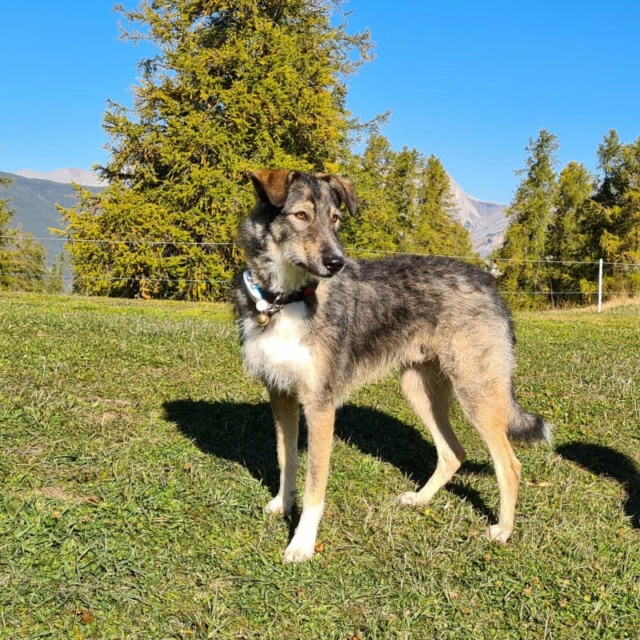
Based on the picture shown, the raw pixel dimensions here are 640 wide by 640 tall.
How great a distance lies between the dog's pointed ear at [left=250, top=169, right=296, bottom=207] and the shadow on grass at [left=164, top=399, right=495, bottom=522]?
2.19 m

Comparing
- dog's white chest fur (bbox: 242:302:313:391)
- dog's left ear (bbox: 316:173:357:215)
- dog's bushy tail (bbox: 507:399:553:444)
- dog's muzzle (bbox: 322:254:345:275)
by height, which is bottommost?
dog's bushy tail (bbox: 507:399:553:444)

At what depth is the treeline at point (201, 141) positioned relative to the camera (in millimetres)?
25125

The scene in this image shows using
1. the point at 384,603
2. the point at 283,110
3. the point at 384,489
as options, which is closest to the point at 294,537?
the point at 384,603

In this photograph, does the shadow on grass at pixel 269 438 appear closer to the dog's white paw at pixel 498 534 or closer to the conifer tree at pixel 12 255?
the dog's white paw at pixel 498 534

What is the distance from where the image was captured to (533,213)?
42.2 m

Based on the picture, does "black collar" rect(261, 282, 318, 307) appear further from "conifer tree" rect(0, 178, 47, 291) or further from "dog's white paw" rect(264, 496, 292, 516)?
"conifer tree" rect(0, 178, 47, 291)

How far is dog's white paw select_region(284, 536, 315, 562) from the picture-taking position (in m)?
3.96

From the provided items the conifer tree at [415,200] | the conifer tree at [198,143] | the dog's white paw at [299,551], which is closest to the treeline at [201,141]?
the conifer tree at [198,143]

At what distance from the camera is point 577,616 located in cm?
358

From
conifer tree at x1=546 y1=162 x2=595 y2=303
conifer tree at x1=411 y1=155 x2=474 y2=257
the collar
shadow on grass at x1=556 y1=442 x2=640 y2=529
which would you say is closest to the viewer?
the collar

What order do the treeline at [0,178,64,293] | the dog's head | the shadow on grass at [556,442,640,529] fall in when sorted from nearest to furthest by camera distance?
the dog's head
the shadow on grass at [556,442,640,529]
the treeline at [0,178,64,293]

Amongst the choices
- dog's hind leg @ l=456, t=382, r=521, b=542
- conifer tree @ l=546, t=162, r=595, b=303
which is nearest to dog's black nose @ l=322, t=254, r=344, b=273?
dog's hind leg @ l=456, t=382, r=521, b=542

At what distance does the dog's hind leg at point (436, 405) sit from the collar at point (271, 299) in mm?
1493

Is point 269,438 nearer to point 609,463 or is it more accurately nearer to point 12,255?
point 609,463
